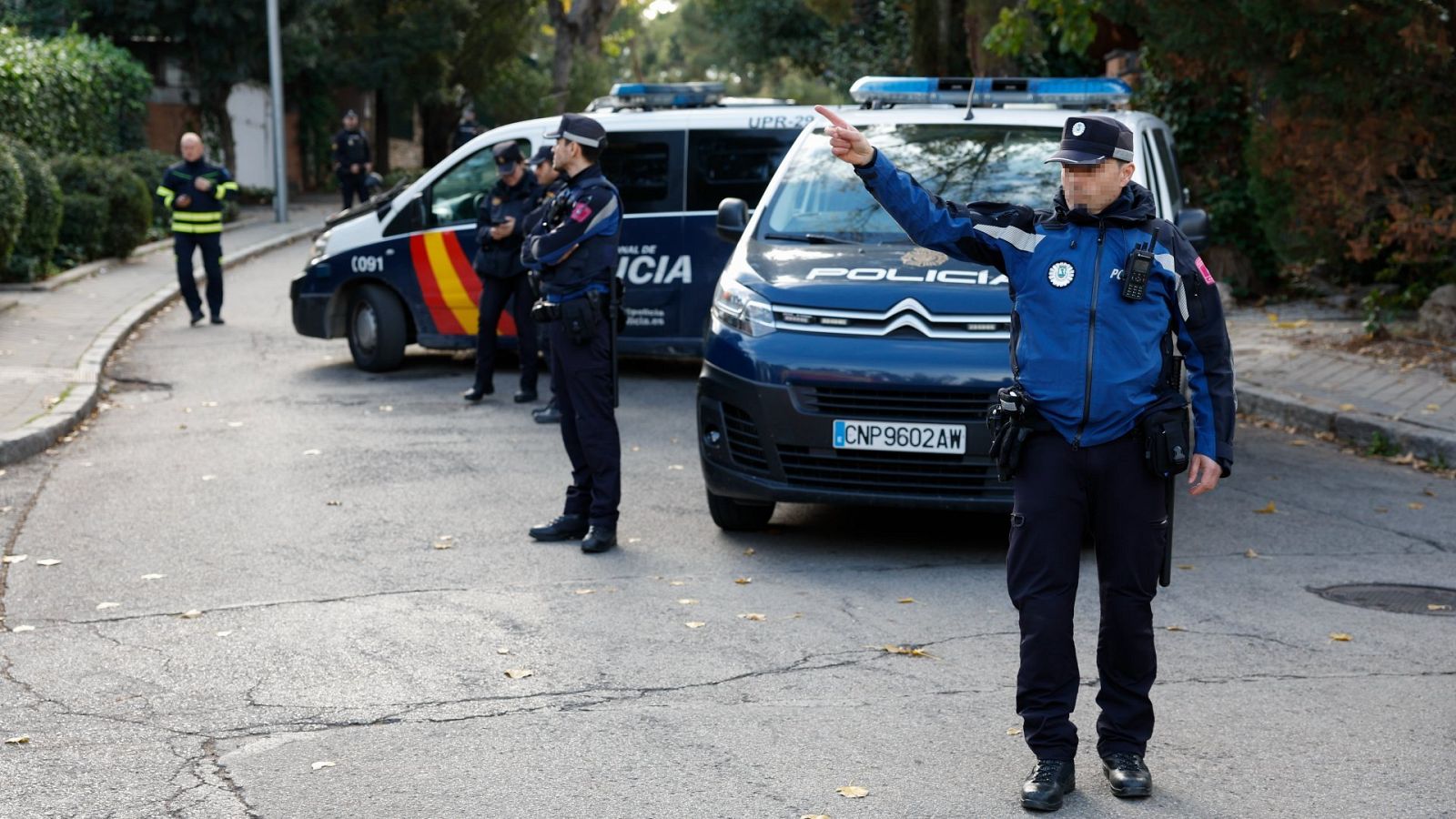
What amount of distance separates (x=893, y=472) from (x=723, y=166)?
19.3 feet

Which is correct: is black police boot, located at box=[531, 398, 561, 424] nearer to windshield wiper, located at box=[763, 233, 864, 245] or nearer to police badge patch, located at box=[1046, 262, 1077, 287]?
windshield wiper, located at box=[763, 233, 864, 245]

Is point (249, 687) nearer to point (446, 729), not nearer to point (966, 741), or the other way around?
point (446, 729)

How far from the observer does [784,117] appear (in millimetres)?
12555

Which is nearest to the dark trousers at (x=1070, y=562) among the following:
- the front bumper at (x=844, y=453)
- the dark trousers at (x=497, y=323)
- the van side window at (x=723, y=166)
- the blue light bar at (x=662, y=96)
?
the front bumper at (x=844, y=453)

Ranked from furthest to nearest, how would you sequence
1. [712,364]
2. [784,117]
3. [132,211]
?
[132,211], [784,117], [712,364]

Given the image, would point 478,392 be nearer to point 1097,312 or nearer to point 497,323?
point 497,323

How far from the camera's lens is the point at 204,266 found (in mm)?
16594

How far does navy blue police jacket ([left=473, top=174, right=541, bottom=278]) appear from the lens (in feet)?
38.4

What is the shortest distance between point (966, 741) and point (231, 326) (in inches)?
510

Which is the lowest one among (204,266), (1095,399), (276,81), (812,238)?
(204,266)

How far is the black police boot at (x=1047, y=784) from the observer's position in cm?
447

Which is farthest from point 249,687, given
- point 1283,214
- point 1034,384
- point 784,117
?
point 1283,214

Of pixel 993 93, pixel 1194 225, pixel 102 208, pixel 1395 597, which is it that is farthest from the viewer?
pixel 102 208

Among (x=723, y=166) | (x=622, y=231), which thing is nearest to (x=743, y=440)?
(x=723, y=166)
